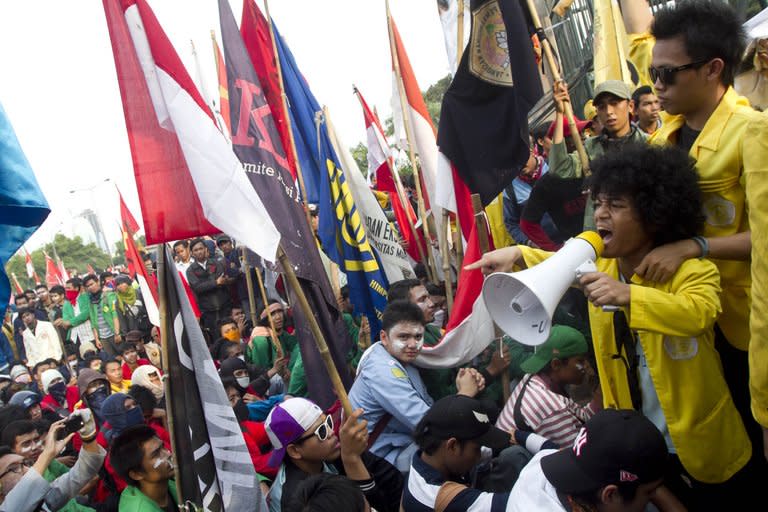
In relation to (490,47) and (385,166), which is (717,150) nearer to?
(490,47)

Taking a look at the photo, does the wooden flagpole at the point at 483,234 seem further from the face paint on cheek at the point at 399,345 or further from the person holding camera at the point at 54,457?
the person holding camera at the point at 54,457

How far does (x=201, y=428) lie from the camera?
3514mm

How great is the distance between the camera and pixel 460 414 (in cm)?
299

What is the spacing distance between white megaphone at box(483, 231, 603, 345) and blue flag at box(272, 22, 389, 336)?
3285 millimetres

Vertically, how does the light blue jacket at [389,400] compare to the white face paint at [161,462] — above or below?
below

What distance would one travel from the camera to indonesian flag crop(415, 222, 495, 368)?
4.36 meters

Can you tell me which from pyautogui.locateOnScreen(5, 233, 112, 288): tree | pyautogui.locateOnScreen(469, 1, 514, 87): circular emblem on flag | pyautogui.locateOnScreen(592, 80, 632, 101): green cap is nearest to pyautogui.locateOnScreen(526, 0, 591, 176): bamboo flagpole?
pyautogui.locateOnScreen(469, 1, 514, 87): circular emblem on flag

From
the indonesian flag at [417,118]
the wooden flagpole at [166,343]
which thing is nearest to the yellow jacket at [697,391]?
the wooden flagpole at [166,343]

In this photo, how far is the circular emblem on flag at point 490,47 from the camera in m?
4.15

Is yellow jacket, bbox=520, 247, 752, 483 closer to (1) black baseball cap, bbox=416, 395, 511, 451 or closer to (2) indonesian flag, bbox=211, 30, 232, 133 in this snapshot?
(1) black baseball cap, bbox=416, 395, 511, 451

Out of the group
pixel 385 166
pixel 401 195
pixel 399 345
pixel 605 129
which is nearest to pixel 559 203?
pixel 605 129

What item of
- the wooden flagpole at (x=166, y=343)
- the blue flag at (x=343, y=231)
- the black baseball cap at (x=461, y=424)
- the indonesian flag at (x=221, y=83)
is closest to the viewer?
the black baseball cap at (x=461, y=424)

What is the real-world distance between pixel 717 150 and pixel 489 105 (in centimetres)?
203

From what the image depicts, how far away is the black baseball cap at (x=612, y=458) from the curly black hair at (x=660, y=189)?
2.21 feet
